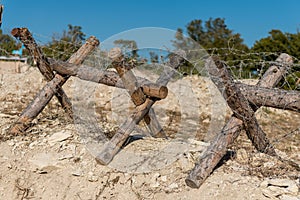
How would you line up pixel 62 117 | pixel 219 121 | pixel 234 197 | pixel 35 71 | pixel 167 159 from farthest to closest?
pixel 35 71 < pixel 219 121 < pixel 62 117 < pixel 167 159 < pixel 234 197

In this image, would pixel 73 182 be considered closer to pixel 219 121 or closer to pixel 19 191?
pixel 19 191

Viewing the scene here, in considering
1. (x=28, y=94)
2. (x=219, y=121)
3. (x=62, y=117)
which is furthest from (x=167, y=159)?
(x=28, y=94)

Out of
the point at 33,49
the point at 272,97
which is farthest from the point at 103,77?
the point at 272,97

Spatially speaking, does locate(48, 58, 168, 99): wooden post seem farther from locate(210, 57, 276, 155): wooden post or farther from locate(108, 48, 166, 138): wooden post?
locate(210, 57, 276, 155): wooden post

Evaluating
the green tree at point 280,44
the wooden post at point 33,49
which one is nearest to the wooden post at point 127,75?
the wooden post at point 33,49

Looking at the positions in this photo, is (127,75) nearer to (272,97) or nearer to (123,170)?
(123,170)

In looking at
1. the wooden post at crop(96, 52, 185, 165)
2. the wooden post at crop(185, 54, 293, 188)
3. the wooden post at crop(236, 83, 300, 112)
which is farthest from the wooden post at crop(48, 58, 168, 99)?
the wooden post at crop(236, 83, 300, 112)

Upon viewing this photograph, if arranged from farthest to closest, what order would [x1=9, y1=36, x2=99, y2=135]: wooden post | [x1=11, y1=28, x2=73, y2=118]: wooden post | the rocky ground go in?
[x1=9, y1=36, x2=99, y2=135]: wooden post
[x1=11, y1=28, x2=73, y2=118]: wooden post
the rocky ground

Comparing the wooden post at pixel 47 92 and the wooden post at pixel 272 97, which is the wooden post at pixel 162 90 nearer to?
the wooden post at pixel 272 97
